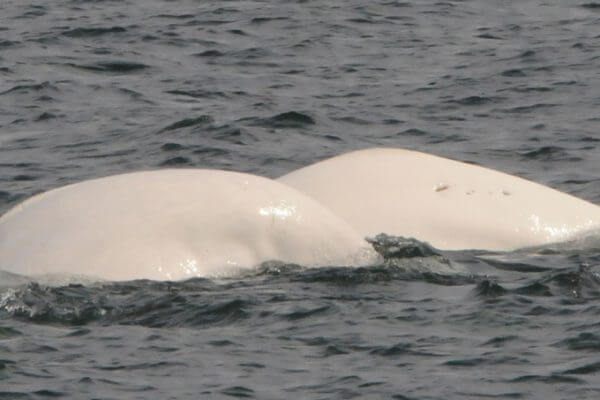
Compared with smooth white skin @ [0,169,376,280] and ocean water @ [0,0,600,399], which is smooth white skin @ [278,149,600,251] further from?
smooth white skin @ [0,169,376,280]

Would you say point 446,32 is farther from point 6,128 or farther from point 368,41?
point 6,128

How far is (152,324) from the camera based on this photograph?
11945mm

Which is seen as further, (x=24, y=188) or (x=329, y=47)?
(x=329, y=47)

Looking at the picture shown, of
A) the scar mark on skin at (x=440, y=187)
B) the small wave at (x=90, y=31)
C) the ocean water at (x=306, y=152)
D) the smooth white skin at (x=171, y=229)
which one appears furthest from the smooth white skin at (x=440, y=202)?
the small wave at (x=90, y=31)

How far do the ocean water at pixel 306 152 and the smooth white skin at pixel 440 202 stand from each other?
0.79ft

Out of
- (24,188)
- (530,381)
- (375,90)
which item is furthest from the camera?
(375,90)

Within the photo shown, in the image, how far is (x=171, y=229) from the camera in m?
12.7

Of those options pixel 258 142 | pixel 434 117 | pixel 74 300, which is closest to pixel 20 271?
pixel 74 300

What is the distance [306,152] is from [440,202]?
6.48 m

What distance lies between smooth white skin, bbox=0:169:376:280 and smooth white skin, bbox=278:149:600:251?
0.82m

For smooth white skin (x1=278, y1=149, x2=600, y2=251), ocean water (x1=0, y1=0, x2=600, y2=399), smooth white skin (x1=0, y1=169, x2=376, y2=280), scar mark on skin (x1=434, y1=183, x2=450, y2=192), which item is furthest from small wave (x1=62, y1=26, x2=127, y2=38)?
smooth white skin (x1=0, y1=169, x2=376, y2=280)

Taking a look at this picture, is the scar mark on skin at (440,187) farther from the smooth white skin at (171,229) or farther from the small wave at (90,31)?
the small wave at (90,31)

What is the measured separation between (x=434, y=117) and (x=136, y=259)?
411 inches

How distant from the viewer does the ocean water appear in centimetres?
1098
